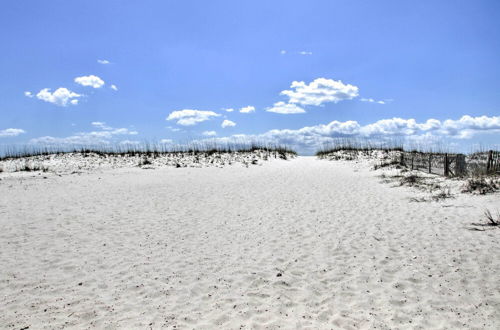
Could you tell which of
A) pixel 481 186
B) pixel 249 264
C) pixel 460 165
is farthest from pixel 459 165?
pixel 249 264

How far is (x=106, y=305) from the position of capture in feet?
14.5

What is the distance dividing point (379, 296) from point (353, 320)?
2.56 feet

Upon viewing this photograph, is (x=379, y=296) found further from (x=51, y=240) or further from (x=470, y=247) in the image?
(x=51, y=240)

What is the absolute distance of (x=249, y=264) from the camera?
5.76m

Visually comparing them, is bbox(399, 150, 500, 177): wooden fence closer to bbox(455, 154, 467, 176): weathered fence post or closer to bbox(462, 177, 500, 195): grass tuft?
bbox(455, 154, 467, 176): weathered fence post

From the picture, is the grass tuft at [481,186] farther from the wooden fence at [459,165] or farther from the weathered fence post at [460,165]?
the weathered fence post at [460,165]

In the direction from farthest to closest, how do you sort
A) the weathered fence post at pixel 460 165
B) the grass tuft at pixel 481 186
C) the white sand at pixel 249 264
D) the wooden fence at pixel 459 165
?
the weathered fence post at pixel 460 165 → the wooden fence at pixel 459 165 → the grass tuft at pixel 481 186 → the white sand at pixel 249 264

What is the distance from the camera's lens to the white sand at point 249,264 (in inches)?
163

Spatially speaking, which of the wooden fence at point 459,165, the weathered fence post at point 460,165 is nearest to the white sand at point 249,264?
the wooden fence at point 459,165

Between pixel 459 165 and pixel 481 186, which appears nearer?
pixel 481 186

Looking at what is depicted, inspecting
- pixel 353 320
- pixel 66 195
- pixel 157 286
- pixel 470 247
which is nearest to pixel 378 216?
pixel 470 247

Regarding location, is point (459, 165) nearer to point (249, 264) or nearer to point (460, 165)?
point (460, 165)

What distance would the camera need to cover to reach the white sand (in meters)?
4.14

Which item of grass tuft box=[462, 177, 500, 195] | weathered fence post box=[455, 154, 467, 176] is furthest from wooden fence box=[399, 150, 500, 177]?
grass tuft box=[462, 177, 500, 195]
